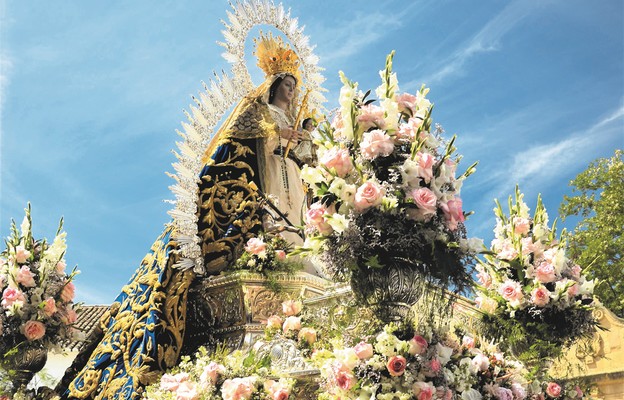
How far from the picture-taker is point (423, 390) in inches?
197

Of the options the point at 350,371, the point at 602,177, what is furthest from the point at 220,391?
the point at 602,177

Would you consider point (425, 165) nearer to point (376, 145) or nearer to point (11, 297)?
point (376, 145)

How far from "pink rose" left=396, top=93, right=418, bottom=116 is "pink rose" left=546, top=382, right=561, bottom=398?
3.26m

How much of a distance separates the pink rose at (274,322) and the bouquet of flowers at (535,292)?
212 centimetres

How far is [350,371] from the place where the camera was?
5.13 metres

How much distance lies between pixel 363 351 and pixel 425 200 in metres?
1.08

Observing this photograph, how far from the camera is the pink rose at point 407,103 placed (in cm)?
567

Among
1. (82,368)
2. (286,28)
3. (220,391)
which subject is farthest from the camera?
(286,28)

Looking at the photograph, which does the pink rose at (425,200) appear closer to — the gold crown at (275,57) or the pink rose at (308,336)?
the pink rose at (308,336)

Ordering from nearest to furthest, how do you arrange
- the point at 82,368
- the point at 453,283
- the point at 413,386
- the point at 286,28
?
the point at 413,386 → the point at 453,283 → the point at 82,368 → the point at 286,28

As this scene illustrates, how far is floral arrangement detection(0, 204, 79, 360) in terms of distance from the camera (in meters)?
8.47

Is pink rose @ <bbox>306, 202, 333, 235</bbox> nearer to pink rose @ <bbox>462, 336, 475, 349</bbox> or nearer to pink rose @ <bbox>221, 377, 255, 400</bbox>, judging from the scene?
pink rose @ <bbox>221, 377, 255, 400</bbox>

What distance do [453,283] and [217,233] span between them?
322 centimetres

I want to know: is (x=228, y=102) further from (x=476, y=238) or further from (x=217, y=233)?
(x=476, y=238)
